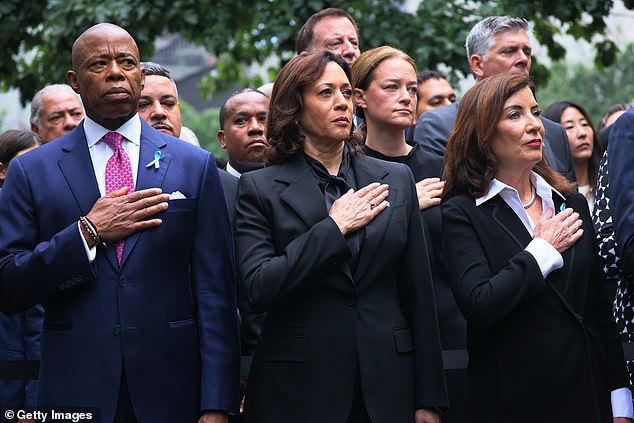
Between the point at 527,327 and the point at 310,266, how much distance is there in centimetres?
106

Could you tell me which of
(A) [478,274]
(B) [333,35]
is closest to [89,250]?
(A) [478,274]

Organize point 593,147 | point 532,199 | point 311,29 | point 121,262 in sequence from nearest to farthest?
1. point 121,262
2. point 532,199
3. point 311,29
4. point 593,147

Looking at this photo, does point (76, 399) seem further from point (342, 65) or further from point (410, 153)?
point (410, 153)

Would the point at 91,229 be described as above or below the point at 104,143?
below

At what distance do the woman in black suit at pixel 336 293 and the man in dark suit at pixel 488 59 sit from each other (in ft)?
7.06

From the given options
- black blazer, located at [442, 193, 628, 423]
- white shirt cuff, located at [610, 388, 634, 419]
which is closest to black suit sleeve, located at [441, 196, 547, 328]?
black blazer, located at [442, 193, 628, 423]

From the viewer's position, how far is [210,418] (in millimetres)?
4945

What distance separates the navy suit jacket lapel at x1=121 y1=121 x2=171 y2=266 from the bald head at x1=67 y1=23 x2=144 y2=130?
0.15 meters

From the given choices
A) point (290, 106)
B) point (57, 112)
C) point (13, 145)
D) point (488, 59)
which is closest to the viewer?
point (290, 106)

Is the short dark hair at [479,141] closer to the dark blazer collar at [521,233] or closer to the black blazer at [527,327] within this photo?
the dark blazer collar at [521,233]

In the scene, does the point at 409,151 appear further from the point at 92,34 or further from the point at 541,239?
the point at 92,34

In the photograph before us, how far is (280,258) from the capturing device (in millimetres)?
4863

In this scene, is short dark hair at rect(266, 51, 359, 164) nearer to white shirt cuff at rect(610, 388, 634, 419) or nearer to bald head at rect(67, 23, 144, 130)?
bald head at rect(67, 23, 144, 130)

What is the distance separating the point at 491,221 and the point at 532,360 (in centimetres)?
67
